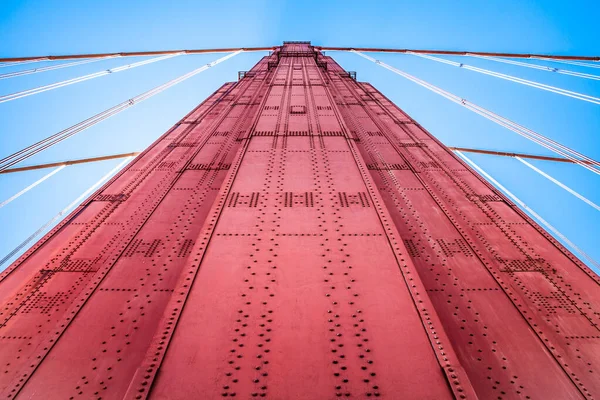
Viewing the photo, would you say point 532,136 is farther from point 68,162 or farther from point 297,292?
point 68,162

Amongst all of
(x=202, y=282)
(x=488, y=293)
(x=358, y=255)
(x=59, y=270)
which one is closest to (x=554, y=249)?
(x=488, y=293)

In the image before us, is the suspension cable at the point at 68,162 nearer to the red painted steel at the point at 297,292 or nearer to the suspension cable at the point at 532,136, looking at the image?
the red painted steel at the point at 297,292

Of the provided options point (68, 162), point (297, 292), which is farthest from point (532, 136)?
point (68, 162)

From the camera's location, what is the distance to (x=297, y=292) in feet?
12.0

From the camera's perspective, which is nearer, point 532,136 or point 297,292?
point 297,292

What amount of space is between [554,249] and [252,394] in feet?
21.6

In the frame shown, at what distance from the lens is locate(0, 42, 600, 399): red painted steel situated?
2.96m

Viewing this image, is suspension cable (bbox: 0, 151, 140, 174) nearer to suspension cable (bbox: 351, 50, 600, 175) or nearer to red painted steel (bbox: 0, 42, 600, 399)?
red painted steel (bbox: 0, 42, 600, 399)

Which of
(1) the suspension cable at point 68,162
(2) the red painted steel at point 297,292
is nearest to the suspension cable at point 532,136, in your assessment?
(2) the red painted steel at point 297,292

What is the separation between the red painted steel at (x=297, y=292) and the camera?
296 centimetres

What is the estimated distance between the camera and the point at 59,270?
18.7ft

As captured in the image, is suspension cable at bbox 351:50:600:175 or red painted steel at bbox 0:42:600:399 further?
suspension cable at bbox 351:50:600:175

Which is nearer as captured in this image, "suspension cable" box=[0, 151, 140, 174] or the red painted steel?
the red painted steel

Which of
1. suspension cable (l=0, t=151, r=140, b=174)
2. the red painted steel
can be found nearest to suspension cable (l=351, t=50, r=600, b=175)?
the red painted steel
